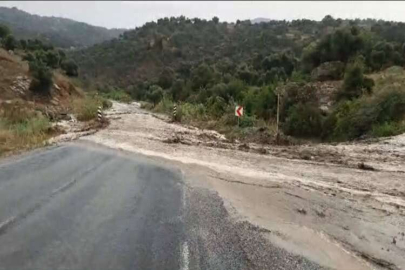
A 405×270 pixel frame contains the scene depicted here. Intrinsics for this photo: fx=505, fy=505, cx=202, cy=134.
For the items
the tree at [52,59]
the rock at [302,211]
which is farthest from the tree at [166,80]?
the rock at [302,211]

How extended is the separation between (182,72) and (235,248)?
7814cm

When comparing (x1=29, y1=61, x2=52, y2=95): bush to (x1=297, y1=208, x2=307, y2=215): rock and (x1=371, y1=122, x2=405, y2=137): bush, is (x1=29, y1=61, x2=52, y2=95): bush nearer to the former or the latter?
(x1=371, y1=122, x2=405, y2=137): bush

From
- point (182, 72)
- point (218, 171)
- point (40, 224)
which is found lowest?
point (182, 72)

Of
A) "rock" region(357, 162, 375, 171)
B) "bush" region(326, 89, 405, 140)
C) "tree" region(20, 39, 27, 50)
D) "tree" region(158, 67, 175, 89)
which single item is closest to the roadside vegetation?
"tree" region(20, 39, 27, 50)

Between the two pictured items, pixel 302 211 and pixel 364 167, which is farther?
pixel 364 167

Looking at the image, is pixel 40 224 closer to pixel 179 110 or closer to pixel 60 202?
pixel 60 202

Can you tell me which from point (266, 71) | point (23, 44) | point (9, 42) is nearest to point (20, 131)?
point (266, 71)

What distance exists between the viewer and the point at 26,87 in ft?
129

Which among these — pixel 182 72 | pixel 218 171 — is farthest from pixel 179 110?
pixel 182 72

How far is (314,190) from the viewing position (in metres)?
11.5

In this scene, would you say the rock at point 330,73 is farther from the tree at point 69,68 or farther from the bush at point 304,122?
the tree at point 69,68

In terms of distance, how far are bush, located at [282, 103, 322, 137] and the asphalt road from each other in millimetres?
13578

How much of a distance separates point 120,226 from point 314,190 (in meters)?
5.18

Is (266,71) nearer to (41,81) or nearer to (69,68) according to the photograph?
(41,81)
